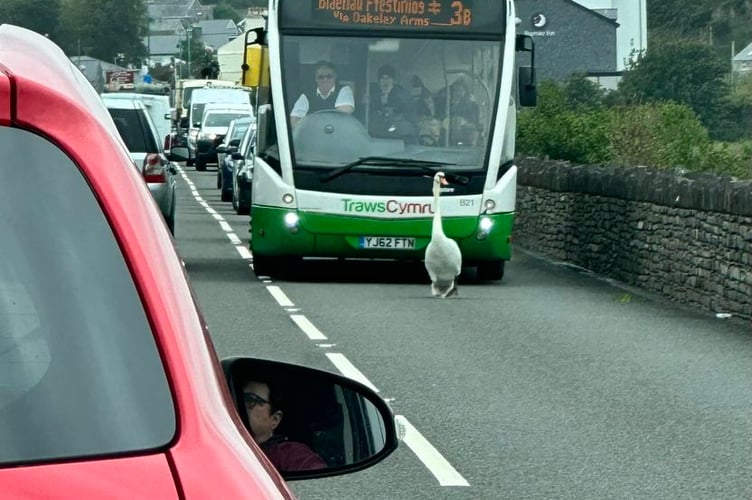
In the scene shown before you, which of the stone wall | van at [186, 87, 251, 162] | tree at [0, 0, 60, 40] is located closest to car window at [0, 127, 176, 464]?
the stone wall

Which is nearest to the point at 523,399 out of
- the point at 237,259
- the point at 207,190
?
the point at 237,259

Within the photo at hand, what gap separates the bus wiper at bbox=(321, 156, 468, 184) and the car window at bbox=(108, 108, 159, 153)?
123 inches

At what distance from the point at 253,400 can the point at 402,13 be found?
16.7 metres

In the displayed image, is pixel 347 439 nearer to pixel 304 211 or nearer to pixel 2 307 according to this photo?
pixel 2 307

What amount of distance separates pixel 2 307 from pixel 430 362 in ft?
32.9

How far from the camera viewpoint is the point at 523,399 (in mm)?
10430

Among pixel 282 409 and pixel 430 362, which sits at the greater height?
pixel 282 409

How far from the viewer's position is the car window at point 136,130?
69.2 feet

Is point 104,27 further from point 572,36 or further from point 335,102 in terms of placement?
point 335,102

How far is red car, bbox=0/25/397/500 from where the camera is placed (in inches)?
82.8

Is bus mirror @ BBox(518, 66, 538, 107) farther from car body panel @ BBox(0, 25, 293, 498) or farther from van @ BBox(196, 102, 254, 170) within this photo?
van @ BBox(196, 102, 254, 170)

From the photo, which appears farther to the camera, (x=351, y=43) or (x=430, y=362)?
(x=351, y=43)

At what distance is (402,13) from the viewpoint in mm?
19516

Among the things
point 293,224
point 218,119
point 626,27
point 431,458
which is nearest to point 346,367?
point 431,458
